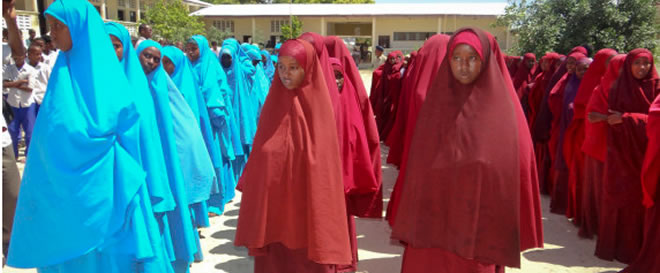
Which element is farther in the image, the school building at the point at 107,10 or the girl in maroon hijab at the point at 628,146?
the school building at the point at 107,10

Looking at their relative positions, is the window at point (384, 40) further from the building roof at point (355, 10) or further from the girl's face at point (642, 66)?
the girl's face at point (642, 66)

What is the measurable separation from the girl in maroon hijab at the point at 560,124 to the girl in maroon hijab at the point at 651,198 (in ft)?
5.25

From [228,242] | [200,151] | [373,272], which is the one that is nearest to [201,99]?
[200,151]


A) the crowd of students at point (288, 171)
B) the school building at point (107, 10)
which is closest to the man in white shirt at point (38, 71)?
the crowd of students at point (288, 171)

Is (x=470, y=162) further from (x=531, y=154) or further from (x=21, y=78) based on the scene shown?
(x=21, y=78)

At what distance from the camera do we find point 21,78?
6656 mm

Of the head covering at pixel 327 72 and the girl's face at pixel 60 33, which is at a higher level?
the girl's face at pixel 60 33

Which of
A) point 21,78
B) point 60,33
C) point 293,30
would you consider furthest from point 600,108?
point 293,30

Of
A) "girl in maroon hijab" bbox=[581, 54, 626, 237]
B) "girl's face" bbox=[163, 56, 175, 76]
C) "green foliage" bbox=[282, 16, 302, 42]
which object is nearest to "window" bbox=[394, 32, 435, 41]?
"green foliage" bbox=[282, 16, 302, 42]

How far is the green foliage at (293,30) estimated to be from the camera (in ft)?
91.4

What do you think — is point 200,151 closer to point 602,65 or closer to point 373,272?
point 373,272

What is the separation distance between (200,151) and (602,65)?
3.73 meters

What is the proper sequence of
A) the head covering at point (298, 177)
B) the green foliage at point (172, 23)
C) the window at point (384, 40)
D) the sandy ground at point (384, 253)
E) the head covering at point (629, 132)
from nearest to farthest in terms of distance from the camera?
the head covering at point (298, 177) → the head covering at point (629, 132) → the sandy ground at point (384, 253) → the green foliage at point (172, 23) → the window at point (384, 40)

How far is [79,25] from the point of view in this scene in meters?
2.51
